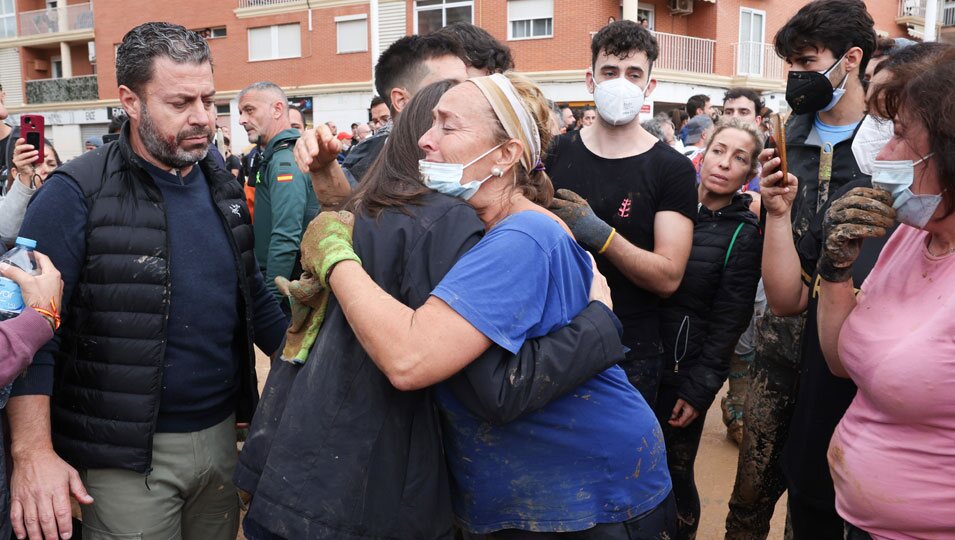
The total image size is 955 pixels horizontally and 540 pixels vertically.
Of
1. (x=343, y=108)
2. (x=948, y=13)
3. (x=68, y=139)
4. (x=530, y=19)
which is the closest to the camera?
(x=530, y=19)

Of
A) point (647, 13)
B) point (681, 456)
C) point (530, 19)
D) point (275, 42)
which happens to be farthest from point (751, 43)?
point (681, 456)

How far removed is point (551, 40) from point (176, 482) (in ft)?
68.9

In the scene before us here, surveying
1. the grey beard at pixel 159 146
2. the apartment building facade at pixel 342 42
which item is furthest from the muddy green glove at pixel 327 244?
the apartment building facade at pixel 342 42

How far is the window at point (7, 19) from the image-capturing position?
3200 centimetres

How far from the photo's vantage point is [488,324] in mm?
1583

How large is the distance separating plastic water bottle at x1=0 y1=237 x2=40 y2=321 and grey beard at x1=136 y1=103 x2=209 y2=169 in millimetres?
507

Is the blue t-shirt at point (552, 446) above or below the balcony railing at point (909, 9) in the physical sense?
below

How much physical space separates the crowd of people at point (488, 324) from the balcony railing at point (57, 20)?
3214cm

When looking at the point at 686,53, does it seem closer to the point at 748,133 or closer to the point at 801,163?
the point at 748,133

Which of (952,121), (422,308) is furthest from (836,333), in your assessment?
(422,308)

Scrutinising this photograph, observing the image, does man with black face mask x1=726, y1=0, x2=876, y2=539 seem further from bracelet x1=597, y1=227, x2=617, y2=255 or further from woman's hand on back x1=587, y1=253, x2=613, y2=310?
woman's hand on back x1=587, y1=253, x2=613, y2=310

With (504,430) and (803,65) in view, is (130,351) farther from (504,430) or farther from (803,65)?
(803,65)

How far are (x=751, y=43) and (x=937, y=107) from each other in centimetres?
2418

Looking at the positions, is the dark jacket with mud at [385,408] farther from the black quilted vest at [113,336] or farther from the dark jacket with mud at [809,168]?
the dark jacket with mud at [809,168]
